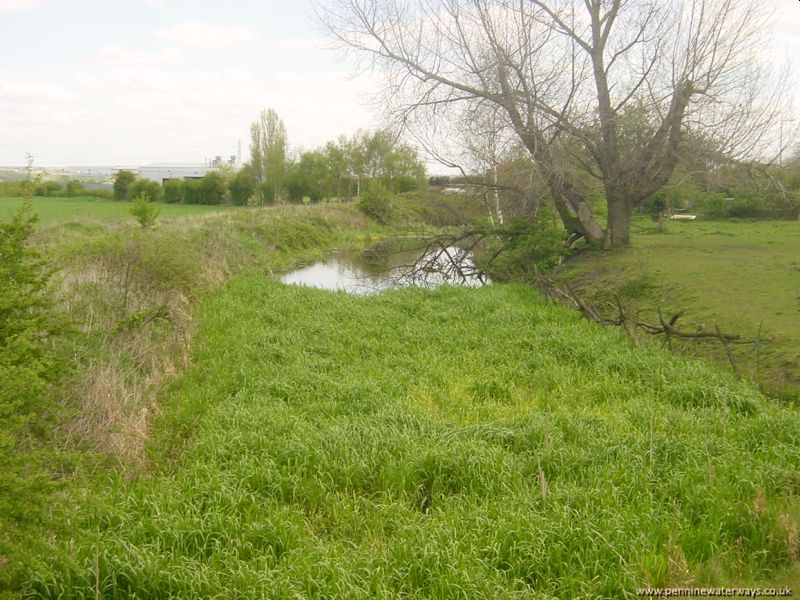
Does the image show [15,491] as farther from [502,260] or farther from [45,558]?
[502,260]

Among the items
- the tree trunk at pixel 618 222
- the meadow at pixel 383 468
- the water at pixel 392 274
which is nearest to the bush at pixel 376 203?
the water at pixel 392 274

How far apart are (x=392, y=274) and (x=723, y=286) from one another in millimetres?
10518

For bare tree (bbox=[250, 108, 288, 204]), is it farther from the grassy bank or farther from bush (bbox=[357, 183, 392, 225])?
the grassy bank

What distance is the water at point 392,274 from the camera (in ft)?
64.0

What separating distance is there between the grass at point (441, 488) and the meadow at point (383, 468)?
0.07 ft

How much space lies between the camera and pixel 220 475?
5758 mm

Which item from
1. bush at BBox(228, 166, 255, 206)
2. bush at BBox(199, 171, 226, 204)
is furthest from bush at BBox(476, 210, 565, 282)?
bush at BBox(199, 171, 226, 204)

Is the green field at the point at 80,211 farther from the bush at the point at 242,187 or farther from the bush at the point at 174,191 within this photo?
the bush at the point at 242,187

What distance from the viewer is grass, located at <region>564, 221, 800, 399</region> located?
933 centimetres

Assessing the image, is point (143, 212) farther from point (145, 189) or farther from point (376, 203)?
point (145, 189)

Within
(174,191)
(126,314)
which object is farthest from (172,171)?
(126,314)

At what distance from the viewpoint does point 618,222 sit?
20.2m

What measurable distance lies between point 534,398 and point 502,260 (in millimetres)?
11306

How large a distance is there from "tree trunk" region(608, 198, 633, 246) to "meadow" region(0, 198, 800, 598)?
9852 mm
